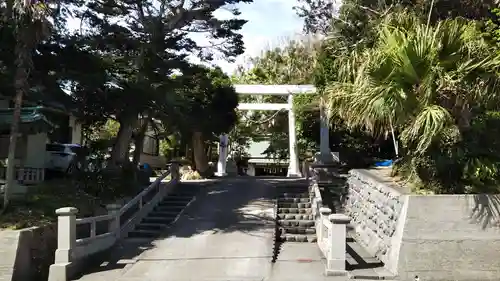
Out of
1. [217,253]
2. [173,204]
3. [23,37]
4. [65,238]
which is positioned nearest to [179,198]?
[173,204]

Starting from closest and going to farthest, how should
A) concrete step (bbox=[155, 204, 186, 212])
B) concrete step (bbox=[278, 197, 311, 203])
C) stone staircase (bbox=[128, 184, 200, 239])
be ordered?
stone staircase (bbox=[128, 184, 200, 239]) → concrete step (bbox=[155, 204, 186, 212]) → concrete step (bbox=[278, 197, 311, 203])

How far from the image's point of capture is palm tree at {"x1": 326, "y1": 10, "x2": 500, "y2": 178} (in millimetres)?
10625

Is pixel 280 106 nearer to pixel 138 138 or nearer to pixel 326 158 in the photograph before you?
pixel 326 158

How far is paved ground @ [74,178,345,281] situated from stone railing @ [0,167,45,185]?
17.1 ft

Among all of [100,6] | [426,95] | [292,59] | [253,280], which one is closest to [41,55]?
[100,6]

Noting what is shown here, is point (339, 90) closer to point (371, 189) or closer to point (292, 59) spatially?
point (371, 189)

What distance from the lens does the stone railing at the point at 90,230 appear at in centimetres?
1199

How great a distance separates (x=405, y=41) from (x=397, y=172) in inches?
153

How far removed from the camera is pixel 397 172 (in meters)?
13.7

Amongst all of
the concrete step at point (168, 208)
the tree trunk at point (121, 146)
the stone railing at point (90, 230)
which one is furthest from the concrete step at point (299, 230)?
the tree trunk at point (121, 146)

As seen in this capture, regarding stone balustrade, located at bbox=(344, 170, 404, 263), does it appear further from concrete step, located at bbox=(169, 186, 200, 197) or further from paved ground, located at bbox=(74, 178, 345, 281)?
concrete step, located at bbox=(169, 186, 200, 197)

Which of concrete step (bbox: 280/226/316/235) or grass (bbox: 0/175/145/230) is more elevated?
grass (bbox: 0/175/145/230)

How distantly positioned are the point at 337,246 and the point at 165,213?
8093 millimetres

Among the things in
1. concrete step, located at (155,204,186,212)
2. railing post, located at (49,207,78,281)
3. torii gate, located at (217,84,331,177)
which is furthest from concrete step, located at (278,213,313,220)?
torii gate, located at (217,84,331,177)
